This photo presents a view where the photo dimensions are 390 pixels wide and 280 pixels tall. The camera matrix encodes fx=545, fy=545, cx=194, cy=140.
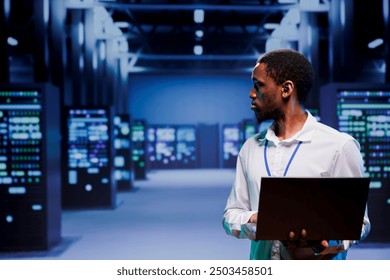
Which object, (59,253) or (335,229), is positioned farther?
(59,253)

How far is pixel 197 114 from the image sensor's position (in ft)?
88.4

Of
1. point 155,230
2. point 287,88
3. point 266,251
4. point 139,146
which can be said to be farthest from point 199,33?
point 266,251

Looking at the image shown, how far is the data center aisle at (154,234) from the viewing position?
6.72 m

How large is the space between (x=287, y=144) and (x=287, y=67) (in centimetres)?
29

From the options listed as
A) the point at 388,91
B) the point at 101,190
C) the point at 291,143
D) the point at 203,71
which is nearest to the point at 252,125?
the point at 203,71

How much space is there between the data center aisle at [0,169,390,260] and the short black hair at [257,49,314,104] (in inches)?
179

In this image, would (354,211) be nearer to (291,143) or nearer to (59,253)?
(291,143)

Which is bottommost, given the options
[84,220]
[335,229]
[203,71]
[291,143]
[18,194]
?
[84,220]

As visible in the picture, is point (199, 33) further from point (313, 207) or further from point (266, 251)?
point (313, 207)

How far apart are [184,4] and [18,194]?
8.57 m

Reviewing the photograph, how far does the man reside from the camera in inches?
78.9

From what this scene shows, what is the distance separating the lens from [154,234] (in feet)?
27.0
